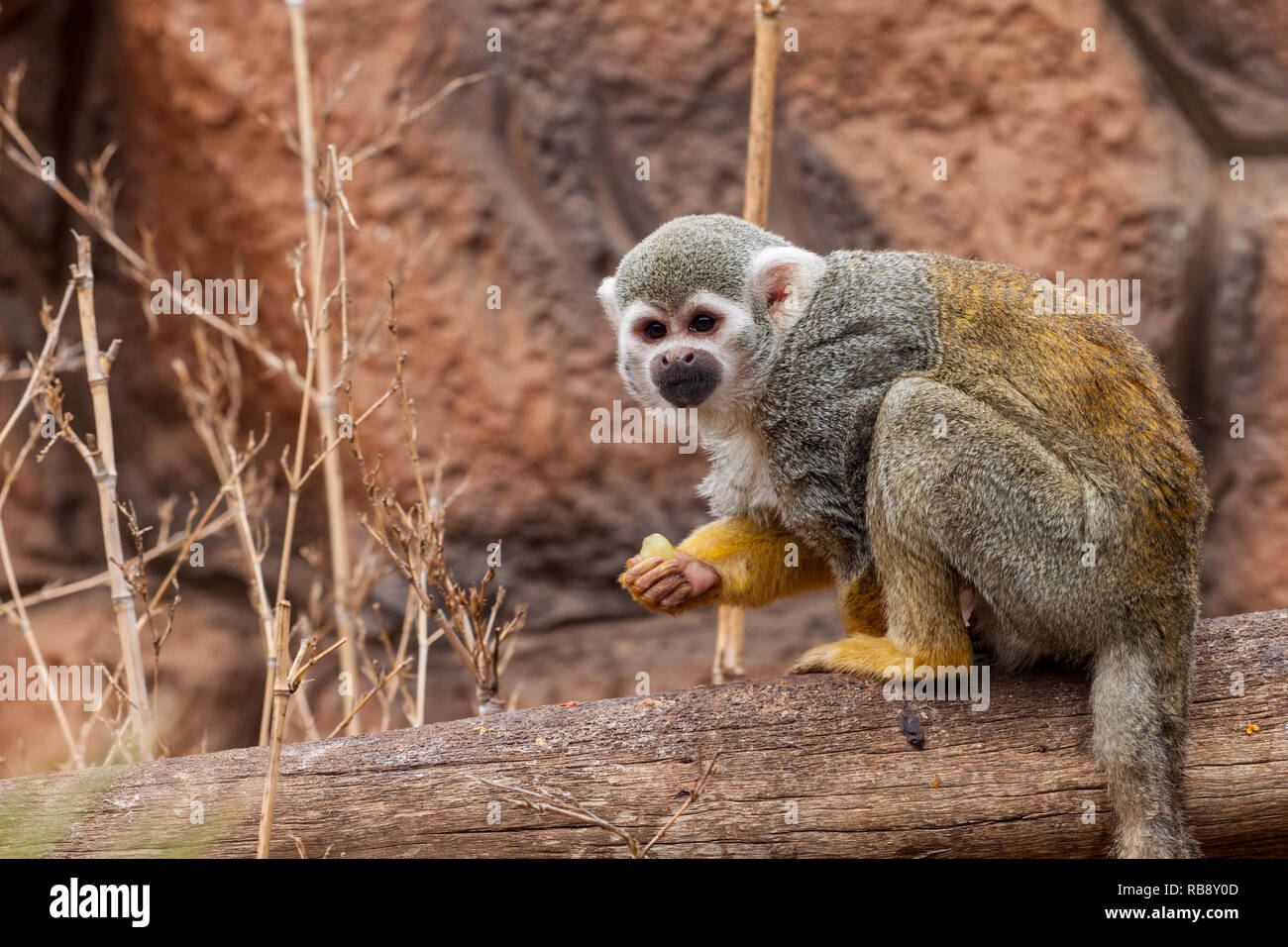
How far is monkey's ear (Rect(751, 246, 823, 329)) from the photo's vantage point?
453 centimetres

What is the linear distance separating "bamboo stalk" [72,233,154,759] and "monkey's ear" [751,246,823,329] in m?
2.36

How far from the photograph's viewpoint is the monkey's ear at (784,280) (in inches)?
178

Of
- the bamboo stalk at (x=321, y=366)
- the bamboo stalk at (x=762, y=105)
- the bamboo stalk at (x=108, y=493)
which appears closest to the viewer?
the bamboo stalk at (x=108, y=493)

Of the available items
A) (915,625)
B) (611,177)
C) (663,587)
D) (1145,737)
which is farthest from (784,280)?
(611,177)

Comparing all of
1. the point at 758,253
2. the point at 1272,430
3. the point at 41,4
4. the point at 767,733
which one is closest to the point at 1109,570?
the point at 767,733

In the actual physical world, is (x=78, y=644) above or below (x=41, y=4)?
below

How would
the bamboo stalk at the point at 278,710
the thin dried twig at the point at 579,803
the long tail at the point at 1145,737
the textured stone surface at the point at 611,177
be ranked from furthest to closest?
the textured stone surface at the point at 611,177 → the long tail at the point at 1145,737 → the thin dried twig at the point at 579,803 → the bamboo stalk at the point at 278,710

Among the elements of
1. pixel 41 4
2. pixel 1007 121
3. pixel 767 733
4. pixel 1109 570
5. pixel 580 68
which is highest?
pixel 41 4

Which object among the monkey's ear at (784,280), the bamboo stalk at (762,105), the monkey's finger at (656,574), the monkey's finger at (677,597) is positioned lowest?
the monkey's finger at (677,597)

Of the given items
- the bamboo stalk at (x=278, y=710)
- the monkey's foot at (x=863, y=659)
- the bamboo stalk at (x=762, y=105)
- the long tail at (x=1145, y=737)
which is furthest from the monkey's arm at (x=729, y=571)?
the bamboo stalk at (x=278, y=710)

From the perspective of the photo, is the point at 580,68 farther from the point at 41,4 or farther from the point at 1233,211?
the point at 1233,211

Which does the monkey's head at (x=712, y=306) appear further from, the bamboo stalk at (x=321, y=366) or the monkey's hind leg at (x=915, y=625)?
the bamboo stalk at (x=321, y=366)

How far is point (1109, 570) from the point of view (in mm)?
3932
